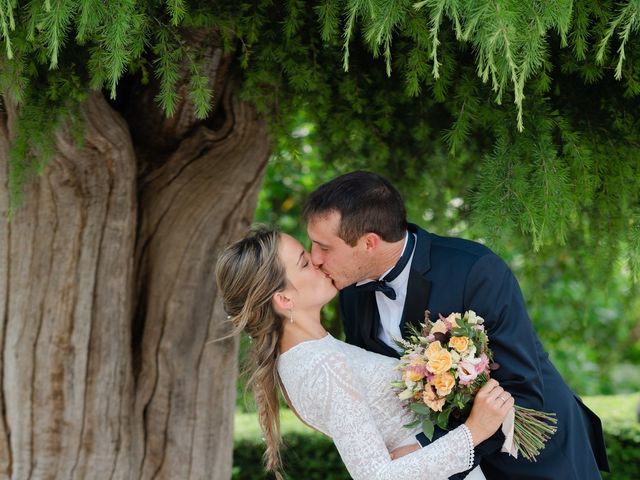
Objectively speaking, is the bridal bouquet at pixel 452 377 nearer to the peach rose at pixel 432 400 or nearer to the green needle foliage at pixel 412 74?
the peach rose at pixel 432 400

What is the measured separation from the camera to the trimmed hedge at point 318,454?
6.91m

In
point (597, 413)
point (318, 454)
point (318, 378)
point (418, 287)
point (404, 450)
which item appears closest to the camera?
point (318, 378)

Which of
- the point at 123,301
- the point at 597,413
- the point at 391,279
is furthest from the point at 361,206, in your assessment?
the point at 597,413

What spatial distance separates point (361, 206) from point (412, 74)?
0.53 metres

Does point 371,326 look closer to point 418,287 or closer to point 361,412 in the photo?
point 418,287

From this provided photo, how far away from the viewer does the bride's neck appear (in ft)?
10.5

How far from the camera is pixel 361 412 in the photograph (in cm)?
291

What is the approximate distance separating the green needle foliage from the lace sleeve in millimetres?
773

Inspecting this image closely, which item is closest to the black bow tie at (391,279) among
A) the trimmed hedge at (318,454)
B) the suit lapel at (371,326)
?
the suit lapel at (371,326)

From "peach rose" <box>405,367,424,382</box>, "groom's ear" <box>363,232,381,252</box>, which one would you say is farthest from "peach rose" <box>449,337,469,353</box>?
"groom's ear" <box>363,232,381,252</box>

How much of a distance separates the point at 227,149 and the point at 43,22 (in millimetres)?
1754

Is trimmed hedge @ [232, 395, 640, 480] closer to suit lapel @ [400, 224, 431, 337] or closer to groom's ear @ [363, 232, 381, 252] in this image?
suit lapel @ [400, 224, 431, 337]

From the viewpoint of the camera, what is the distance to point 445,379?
2838 millimetres

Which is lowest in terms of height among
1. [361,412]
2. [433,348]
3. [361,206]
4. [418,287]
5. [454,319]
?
[361,412]
